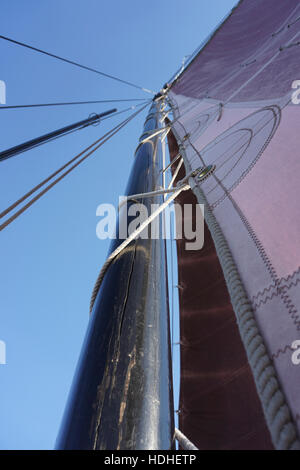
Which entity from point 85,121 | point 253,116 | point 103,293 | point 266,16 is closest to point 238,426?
point 103,293

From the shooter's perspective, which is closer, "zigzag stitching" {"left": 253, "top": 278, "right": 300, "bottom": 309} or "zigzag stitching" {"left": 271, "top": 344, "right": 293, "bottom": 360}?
"zigzag stitching" {"left": 271, "top": 344, "right": 293, "bottom": 360}

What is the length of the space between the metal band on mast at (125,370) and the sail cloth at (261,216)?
16 centimetres

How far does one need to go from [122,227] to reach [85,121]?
184cm

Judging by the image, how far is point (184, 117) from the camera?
10.3ft

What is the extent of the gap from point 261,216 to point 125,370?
691mm

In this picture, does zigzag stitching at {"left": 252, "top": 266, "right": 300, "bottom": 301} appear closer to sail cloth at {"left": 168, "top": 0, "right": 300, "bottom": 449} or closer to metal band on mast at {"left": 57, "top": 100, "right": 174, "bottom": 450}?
sail cloth at {"left": 168, "top": 0, "right": 300, "bottom": 449}

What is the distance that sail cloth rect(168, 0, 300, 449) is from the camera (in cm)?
51

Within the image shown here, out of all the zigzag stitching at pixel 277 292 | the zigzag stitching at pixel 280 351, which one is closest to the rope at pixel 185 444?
the zigzag stitching at pixel 280 351

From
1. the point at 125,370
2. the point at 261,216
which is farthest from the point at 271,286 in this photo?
the point at 125,370

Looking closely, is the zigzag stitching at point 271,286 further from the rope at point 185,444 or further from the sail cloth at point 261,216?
the rope at point 185,444

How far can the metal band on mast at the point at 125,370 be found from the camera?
→ 0.38 metres

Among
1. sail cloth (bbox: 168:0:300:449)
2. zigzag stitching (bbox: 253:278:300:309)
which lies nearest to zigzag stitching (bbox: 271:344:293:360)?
sail cloth (bbox: 168:0:300:449)

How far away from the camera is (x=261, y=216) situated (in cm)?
94

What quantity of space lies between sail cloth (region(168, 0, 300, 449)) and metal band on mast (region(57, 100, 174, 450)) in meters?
0.16
